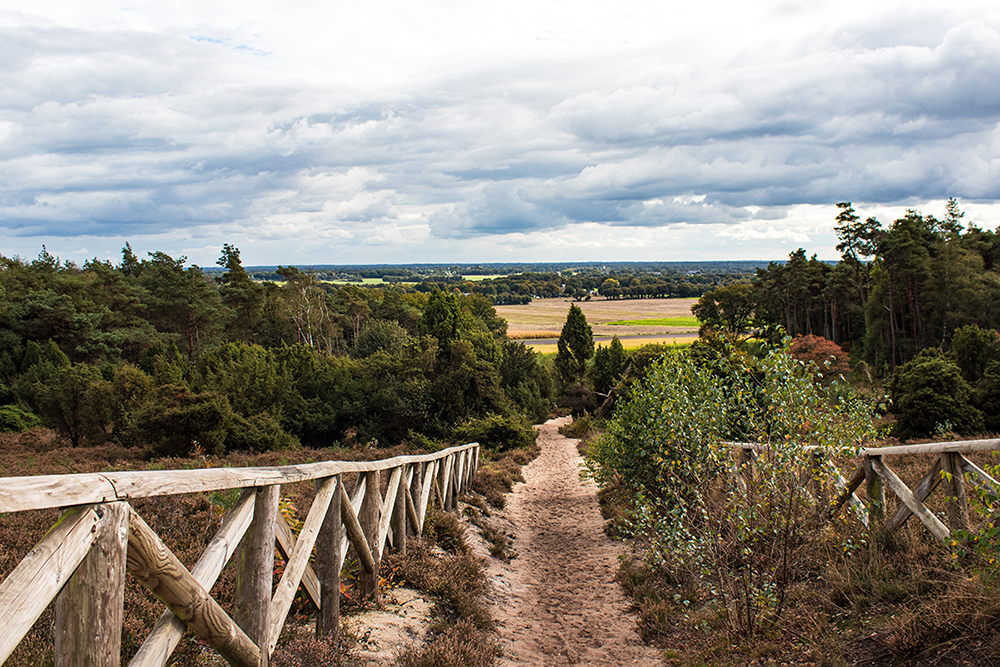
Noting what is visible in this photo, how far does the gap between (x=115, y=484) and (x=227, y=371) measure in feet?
119

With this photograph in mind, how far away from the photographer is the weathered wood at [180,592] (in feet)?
7.43

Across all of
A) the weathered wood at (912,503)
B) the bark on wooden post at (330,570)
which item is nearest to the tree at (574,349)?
the weathered wood at (912,503)

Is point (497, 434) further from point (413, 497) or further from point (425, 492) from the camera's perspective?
point (413, 497)

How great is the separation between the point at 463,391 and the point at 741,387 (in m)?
28.2

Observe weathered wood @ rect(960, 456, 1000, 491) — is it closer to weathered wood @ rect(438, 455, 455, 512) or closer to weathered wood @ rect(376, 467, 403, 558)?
weathered wood @ rect(376, 467, 403, 558)

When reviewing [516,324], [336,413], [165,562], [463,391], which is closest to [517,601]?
[165,562]

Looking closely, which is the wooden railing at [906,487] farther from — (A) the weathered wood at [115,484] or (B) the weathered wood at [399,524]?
(A) the weathered wood at [115,484]

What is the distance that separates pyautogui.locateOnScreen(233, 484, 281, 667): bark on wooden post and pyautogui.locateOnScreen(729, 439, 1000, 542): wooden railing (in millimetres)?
3834

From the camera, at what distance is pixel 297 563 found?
3.68 metres

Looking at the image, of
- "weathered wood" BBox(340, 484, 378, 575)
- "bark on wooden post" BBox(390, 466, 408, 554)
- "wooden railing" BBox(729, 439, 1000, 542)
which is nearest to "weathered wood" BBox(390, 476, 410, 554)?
"bark on wooden post" BBox(390, 466, 408, 554)

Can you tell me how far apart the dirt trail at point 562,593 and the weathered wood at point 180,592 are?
10.00ft

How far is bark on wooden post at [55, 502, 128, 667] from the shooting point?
2016mm

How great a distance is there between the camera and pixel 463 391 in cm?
3331

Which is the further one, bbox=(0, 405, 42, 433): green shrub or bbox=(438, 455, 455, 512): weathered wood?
bbox=(0, 405, 42, 433): green shrub
